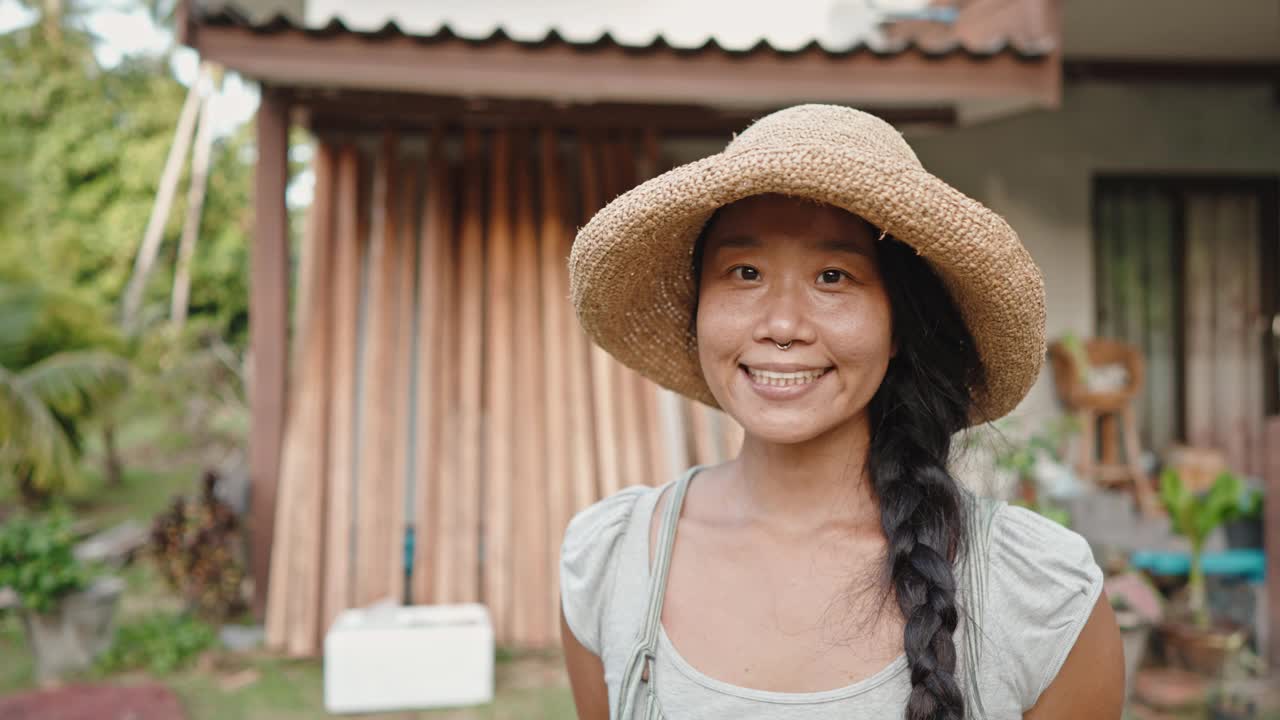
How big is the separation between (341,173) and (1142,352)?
5140 mm

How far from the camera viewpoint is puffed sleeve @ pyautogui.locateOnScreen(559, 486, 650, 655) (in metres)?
1.52

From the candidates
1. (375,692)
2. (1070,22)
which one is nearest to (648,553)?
(375,692)

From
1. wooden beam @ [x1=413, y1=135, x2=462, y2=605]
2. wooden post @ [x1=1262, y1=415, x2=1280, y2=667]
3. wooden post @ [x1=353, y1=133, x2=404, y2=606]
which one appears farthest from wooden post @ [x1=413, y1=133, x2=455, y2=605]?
wooden post @ [x1=1262, y1=415, x2=1280, y2=667]

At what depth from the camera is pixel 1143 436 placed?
250 inches

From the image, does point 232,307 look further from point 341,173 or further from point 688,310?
point 688,310

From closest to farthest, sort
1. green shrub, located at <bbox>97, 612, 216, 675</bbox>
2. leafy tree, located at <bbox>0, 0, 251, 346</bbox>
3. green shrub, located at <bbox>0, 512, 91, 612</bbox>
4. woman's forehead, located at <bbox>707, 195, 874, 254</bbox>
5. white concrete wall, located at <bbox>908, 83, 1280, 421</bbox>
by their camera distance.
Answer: woman's forehead, located at <bbox>707, 195, 874, 254</bbox>
green shrub, located at <bbox>0, 512, 91, 612</bbox>
green shrub, located at <bbox>97, 612, 216, 675</bbox>
white concrete wall, located at <bbox>908, 83, 1280, 421</bbox>
leafy tree, located at <bbox>0, 0, 251, 346</bbox>

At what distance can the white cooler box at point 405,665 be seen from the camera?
4.04 meters

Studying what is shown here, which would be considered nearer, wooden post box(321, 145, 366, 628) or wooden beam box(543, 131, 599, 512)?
wooden post box(321, 145, 366, 628)

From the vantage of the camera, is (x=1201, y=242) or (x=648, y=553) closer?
(x=648, y=553)

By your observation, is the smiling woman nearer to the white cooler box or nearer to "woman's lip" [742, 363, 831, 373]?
"woman's lip" [742, 363, 831, 373]

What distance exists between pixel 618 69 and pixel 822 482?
3.15 metres

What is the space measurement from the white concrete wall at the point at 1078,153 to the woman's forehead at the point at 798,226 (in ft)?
15.6

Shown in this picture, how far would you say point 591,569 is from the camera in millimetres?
1522

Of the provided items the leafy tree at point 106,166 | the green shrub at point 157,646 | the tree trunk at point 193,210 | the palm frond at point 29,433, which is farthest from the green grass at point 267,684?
the leafy tree at point 106,166
